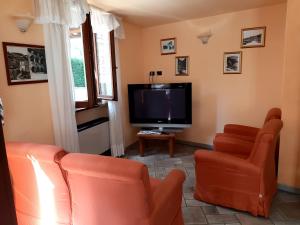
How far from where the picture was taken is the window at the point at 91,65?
10.9 feet

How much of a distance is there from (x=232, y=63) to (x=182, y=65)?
92 centimetres

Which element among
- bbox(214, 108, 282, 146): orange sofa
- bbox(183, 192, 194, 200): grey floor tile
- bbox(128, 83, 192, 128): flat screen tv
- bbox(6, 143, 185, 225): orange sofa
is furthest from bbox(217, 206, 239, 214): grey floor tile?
bbox(128, 83, 192, 128): flat screen tv

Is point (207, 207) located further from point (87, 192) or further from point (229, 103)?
point (229, 103)

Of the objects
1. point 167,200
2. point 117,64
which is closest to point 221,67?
point 117,64

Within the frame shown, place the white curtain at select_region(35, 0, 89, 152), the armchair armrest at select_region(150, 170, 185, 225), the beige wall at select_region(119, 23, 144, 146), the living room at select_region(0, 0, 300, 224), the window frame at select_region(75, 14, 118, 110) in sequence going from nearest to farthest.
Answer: the armchair armrest at select_region(150, 170, 185, 225), the living room at select_region(0, 0, 300, 224), the white curtain at select_region(35, 0, 89, 152), the window frame at select_region(75, 14, 118, 110), the beige wall at select_region(119, 23, 144, 146)

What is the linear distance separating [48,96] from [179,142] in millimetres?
2830

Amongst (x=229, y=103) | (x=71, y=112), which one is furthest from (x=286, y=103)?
(x=71, y=112)

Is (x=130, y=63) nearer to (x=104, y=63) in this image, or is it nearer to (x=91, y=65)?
(x=104, y=63)

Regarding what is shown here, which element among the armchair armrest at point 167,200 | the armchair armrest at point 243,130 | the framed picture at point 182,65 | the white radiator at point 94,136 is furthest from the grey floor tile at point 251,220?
the framed picture at point 182,65

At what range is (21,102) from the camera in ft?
7.55

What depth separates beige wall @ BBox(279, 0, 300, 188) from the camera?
2.38 meters

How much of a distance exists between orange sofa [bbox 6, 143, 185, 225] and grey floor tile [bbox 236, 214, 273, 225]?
2.56 feet

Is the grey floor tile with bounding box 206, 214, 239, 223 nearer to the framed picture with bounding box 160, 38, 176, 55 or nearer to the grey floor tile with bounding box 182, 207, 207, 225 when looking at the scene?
the grey floor tile with bounding box 182, 207, 207, 225

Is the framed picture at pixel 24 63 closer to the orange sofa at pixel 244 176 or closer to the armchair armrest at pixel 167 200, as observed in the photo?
the armchair armrest at pixel 167 200
